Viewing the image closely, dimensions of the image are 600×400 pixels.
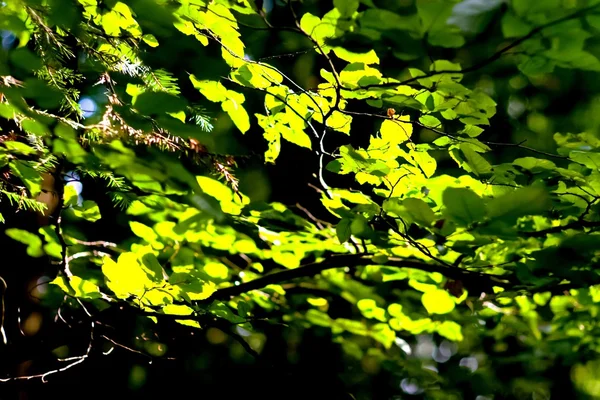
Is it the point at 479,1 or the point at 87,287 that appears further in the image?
the point at 87,287

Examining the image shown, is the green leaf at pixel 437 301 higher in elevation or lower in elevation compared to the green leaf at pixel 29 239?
lower

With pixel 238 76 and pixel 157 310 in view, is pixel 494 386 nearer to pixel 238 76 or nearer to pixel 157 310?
pixel 157 310

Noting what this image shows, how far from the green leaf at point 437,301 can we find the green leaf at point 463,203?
871mm

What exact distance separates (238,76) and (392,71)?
2.15 m

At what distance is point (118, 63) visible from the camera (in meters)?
1.18

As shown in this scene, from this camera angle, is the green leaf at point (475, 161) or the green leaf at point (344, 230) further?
the green leaf at point (344, 230)

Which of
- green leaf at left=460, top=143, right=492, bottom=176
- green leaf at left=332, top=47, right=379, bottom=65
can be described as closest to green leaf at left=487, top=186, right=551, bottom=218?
green leaf at left=460, top=143, right=492, bottom=176

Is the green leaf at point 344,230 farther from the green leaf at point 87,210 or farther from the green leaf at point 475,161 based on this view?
the green leaf at point 87,210

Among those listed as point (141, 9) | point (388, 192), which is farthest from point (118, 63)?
point (388, 192)

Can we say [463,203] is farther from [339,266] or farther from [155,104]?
[339,266]

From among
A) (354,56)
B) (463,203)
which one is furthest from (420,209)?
(354,56)

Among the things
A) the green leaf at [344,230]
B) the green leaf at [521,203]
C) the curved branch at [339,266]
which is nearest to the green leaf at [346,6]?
the green leaf at [521,203]

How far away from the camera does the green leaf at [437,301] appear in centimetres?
170

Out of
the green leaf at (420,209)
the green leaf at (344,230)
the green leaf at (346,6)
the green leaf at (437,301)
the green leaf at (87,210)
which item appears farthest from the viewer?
the green leaf at (437,301)
